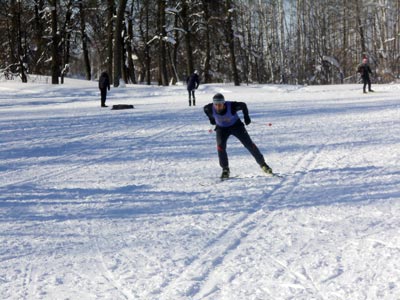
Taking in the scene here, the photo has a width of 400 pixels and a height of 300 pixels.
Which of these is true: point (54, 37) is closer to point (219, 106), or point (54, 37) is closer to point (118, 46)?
point (118, 46)

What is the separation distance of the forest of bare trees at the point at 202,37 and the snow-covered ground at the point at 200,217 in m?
22.3

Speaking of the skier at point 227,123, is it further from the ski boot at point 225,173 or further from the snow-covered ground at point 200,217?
the snow-covered ground at point 200,217

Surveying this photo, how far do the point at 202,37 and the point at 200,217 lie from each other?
36159 mm

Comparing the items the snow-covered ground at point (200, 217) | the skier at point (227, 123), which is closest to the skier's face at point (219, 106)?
the skier at point (227, 123)

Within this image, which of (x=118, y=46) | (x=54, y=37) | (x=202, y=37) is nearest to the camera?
(x=118, y=46)

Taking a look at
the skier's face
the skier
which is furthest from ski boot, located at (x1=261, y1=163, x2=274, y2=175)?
the skier's face

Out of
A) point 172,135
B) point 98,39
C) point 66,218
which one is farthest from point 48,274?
point 98,39

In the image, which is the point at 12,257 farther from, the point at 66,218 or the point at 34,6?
the point at 34,6

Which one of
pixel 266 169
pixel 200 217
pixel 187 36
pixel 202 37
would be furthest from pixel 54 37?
pixel 200 217

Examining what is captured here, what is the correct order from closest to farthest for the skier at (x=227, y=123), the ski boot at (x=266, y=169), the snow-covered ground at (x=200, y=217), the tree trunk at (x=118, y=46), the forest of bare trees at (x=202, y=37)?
the snow-covered ground at (x=200, y=217), the skier at (x=227, y=123), the ski boot at (x=266, y=169), the tree trunk at (x=118, y=46), the forest of bare trees at (x=202, y=37)

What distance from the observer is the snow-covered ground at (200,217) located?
4.41 meters

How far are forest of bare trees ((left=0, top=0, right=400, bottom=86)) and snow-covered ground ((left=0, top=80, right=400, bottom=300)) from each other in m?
22.3

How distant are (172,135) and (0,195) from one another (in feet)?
21.4

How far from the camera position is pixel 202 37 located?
41.3 meters
